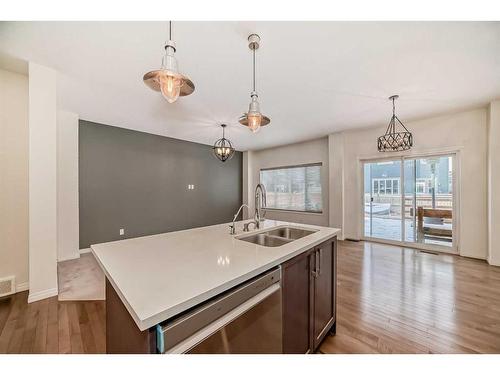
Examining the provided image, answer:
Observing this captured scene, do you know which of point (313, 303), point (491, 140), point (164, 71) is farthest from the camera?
point (491, 140)

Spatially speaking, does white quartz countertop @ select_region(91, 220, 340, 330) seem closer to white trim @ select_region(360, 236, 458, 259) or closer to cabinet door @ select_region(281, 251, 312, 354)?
cabinet door @ select_region(281, 251, 312, 354)

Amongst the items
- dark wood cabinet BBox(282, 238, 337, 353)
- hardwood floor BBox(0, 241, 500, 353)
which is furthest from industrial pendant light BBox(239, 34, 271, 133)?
hardwood floor BBox(0, 241, 500, 353)

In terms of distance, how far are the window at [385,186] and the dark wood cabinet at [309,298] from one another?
352 cm

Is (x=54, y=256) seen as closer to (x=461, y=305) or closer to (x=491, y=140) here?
(x=461, y=305)

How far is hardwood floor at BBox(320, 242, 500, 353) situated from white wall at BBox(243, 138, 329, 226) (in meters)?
2.19

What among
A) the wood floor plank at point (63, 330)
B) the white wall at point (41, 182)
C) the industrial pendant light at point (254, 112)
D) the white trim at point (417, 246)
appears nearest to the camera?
the wood floor plank at point (63, 330)

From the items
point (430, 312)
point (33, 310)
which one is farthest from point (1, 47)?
point (430, 312)

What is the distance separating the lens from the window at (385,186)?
434 centimetres

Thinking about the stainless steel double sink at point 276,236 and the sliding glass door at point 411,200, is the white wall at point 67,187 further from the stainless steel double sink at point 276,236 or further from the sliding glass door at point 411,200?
the sliding glass door at point 411,200

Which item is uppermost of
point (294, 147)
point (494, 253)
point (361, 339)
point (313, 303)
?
point (294, 147)

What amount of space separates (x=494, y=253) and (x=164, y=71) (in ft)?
16.4

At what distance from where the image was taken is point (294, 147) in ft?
19.7

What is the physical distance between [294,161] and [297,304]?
5.06 m

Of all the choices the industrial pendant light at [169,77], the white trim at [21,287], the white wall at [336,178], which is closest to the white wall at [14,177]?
the white trim at [21,287]
